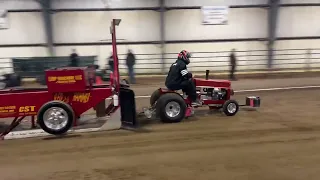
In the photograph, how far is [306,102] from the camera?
10.7 metres

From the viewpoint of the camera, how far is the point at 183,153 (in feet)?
19.6

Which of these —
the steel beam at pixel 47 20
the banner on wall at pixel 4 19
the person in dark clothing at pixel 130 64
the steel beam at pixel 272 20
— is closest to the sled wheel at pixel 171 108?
the person in dark clothing at pixel 130 64

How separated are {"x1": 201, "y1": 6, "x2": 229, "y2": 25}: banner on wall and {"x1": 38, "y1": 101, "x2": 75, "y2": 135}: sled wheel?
12957 millimetres

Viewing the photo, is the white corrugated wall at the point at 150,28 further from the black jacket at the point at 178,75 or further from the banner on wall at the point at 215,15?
the black jacket at the point at 178,75

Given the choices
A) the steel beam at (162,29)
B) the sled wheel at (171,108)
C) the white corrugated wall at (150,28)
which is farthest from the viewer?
the steel beam at (162,29)

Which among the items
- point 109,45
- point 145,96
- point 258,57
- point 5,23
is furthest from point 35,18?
point 258,57

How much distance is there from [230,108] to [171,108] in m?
1.58

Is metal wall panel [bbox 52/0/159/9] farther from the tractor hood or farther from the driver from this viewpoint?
the driver

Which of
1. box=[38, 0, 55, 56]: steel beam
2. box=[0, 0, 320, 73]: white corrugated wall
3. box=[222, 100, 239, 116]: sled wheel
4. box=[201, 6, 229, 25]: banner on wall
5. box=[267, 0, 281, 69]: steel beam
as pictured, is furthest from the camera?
box=[267, 0, 281, 69]: steel beam

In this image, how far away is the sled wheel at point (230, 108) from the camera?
8773 mm

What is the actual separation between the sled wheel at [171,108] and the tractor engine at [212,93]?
98cm

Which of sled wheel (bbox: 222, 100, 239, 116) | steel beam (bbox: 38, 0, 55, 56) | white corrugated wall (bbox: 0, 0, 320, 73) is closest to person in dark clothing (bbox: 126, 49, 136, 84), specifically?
white corrugated wall (bbox: 0, 0, 320, 73)

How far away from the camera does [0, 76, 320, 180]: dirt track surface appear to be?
16.8ft

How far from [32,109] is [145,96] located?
6.07m
